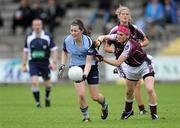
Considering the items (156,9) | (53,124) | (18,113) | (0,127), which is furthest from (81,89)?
(156,9)

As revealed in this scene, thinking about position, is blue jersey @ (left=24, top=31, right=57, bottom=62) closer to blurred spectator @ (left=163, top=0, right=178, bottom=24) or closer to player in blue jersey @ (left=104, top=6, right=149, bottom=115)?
player in blue jersey @ (left=104, top=6, right=149, bottom=115)

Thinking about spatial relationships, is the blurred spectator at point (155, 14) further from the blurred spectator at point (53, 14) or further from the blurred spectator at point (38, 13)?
the blurred spectator at point (38, 13)

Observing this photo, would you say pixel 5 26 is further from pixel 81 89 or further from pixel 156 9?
pixel 81 89

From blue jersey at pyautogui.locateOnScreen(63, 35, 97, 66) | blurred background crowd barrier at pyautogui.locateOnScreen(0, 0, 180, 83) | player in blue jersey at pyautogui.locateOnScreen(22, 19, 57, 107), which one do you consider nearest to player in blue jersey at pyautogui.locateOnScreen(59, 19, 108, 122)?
blue jersey at pyautogui.locateOnScreen(63, 35, 97, 66)

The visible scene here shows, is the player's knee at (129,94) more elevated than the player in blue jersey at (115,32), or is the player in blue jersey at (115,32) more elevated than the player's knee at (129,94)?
the player in blue jersey at (115,32)

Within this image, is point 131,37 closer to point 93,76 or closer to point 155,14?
point 93,76

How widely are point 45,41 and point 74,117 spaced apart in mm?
5240

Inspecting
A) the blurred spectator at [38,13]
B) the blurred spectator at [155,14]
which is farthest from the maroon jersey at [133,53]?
the blurred spectator at [38,13]

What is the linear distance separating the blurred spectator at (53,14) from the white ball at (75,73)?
19.8 m

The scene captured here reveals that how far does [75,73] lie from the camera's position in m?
15.1

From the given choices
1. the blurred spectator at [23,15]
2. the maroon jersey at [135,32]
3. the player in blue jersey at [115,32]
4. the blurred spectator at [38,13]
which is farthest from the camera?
the blurred spectator at [23,15]

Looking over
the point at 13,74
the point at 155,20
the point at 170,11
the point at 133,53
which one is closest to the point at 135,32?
the point at 133,53

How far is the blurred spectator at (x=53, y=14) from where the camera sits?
3491 cm

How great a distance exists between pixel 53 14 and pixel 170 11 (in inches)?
218
